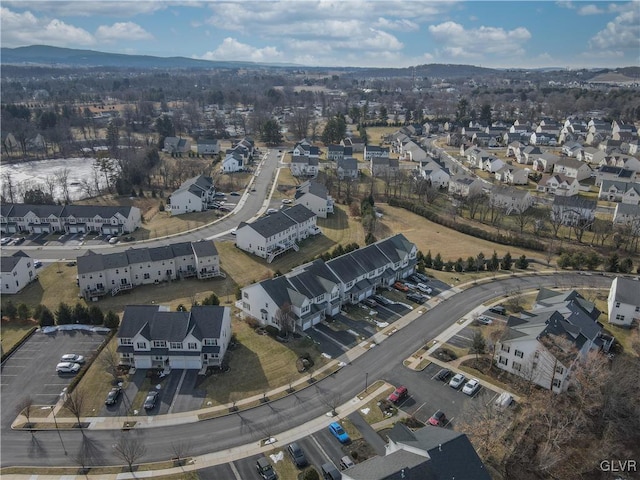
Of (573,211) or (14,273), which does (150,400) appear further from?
(573,211)

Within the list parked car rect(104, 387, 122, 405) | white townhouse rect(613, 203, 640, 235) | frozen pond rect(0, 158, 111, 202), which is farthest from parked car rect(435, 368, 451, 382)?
frozen pond rect(0, 158, 111, 202)

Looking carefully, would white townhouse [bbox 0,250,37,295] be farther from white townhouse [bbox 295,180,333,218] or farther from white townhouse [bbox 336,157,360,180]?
white townhouse [bbox 336,157,360,180]

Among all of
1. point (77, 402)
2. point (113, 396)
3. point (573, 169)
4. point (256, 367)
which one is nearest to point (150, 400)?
point (113, 396)

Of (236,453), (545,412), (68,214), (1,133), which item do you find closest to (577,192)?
(545,412)

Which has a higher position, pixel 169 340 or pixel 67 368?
pixel 169 340

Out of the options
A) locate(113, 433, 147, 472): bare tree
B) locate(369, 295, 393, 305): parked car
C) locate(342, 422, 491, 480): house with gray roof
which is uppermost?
locate(342, 422, 491, 480): house with gray roof

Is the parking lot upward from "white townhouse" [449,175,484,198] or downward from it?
downward

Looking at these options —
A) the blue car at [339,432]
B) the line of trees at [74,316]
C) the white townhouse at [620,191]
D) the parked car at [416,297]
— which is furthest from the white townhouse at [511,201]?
Result: the line of trees at [74,316]
